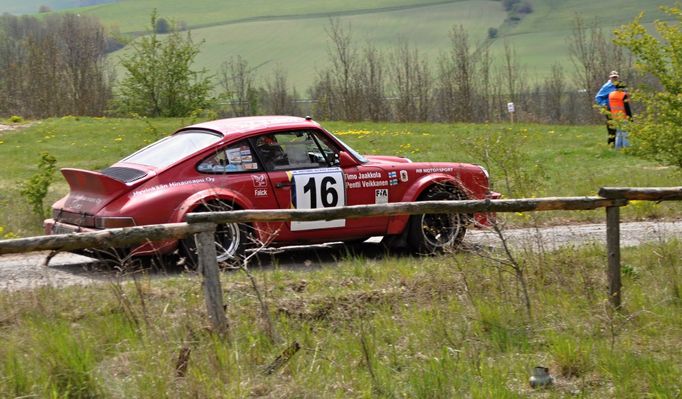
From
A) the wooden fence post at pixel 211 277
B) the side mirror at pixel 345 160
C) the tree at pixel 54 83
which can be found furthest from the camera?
the tree at pixel 54 83

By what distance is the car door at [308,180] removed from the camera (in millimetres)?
10242

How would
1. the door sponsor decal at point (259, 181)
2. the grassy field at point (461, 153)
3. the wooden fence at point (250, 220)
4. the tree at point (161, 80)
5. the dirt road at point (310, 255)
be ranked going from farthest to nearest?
1. the tree at point (161, 80)
2. the grassy field at point (461, 153)
3. the door sponsor decal at point (259, 181)
4. the dirt road at point (310, 255)
5. the wooden fence at point (250, 220)

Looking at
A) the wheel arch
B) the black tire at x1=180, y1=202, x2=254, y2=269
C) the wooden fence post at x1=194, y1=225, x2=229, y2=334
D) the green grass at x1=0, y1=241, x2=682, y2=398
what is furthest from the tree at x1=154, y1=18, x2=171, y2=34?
the wooden fence post at x1=194, y1=225, x2=229, y2=334

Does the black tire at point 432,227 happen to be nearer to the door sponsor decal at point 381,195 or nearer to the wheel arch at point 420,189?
the wheel arch at point 420,189

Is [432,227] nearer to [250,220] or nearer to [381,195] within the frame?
[381,195]

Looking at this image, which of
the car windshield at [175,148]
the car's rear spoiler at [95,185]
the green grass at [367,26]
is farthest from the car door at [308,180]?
the green grass at [367,26]

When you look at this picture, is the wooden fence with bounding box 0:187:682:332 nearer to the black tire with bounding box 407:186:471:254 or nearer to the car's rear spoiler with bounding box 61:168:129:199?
the black tire with bounding box 407:186:471:254

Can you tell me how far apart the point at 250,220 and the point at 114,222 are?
101 inches

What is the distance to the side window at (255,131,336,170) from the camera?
1041 cm

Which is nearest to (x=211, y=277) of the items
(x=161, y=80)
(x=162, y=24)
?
(x=161, y=80)

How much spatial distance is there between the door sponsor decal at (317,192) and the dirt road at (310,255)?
419mm

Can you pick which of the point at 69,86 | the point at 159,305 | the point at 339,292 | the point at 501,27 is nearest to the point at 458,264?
the point at 339,292

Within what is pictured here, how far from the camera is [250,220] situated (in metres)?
7.35

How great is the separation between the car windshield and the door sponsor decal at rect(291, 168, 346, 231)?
1.02 m
